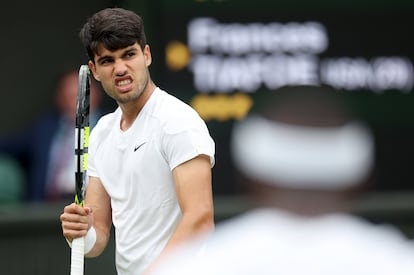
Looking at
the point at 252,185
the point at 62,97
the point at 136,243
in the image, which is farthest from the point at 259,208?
the point at 62,97

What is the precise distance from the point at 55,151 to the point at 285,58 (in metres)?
1.74

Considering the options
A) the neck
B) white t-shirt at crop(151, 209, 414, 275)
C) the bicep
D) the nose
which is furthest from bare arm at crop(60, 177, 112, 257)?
Result: white t-shirt at crop(151, 209, 414, 275)

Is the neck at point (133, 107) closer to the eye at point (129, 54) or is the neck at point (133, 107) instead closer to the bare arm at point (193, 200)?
the eye at point (129, 54)

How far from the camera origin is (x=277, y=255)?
2.81 meters

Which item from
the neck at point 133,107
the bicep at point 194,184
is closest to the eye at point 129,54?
the neck at point 133,107

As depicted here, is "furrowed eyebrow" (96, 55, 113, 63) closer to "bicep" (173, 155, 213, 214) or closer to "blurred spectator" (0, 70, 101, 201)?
"bicep" (173, 155, 213, 214)

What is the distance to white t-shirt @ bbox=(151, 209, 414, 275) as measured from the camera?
2771 mm

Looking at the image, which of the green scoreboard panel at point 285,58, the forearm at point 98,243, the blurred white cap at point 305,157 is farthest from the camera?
the green scoreboard panel at point 285,58

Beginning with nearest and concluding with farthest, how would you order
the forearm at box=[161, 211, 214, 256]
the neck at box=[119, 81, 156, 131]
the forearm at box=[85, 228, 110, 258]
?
the forearm at box=[161, 211, 214, 256], the neck at box=[119, 81, 156, 131], the forearm at box=[85, 228, 110, 258]

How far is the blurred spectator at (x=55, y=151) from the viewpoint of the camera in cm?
870

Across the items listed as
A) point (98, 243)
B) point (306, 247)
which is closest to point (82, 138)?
point (98, 243)

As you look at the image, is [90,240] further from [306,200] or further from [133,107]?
[306,200]

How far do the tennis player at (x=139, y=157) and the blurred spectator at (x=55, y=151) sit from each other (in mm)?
3306

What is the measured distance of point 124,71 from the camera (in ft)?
17.0
